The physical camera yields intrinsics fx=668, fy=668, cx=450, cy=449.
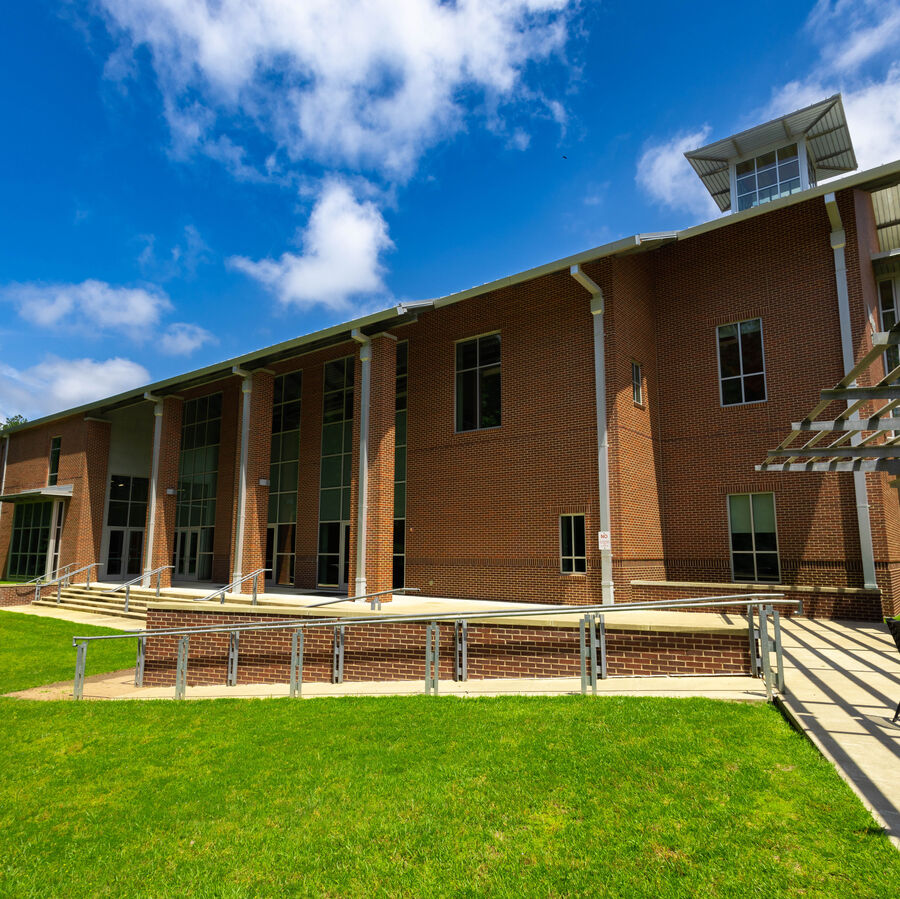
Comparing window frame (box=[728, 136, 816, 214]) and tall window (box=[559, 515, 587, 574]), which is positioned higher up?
window frame (box=[728, 136, 816, 214])

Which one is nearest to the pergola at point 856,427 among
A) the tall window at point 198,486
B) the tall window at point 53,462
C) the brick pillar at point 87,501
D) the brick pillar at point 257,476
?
the brick pillar at point 257,476

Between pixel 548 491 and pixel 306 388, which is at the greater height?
pixel 306 388

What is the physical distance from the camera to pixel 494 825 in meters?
4.32

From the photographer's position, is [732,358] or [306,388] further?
[306,388]

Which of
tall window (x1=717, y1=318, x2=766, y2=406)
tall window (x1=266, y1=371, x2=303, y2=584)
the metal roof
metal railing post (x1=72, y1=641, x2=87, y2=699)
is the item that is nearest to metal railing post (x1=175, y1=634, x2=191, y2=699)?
metal railing post (x1=72, y1=641, x2=87, y2=699)

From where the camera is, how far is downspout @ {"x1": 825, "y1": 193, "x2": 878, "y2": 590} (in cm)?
1341

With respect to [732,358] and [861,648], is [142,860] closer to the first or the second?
[861,648]

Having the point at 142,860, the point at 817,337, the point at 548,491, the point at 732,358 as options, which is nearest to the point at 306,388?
the point at 548,491

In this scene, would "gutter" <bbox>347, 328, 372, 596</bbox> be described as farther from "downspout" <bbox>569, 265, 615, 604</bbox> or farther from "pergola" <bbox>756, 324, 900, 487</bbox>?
"pergola" <bbox>756, 324, 900, 487</bbox>

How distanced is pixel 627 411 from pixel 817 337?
4359 millimetres

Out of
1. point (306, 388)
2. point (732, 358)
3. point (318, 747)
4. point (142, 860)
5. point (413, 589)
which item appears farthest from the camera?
point (306, 388)

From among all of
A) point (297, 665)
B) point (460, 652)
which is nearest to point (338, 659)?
point (297, 665)

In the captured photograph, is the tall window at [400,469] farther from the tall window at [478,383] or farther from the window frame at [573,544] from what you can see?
the window frame at [573,544]

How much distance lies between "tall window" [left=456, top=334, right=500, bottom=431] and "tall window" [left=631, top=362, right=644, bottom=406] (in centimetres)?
348
